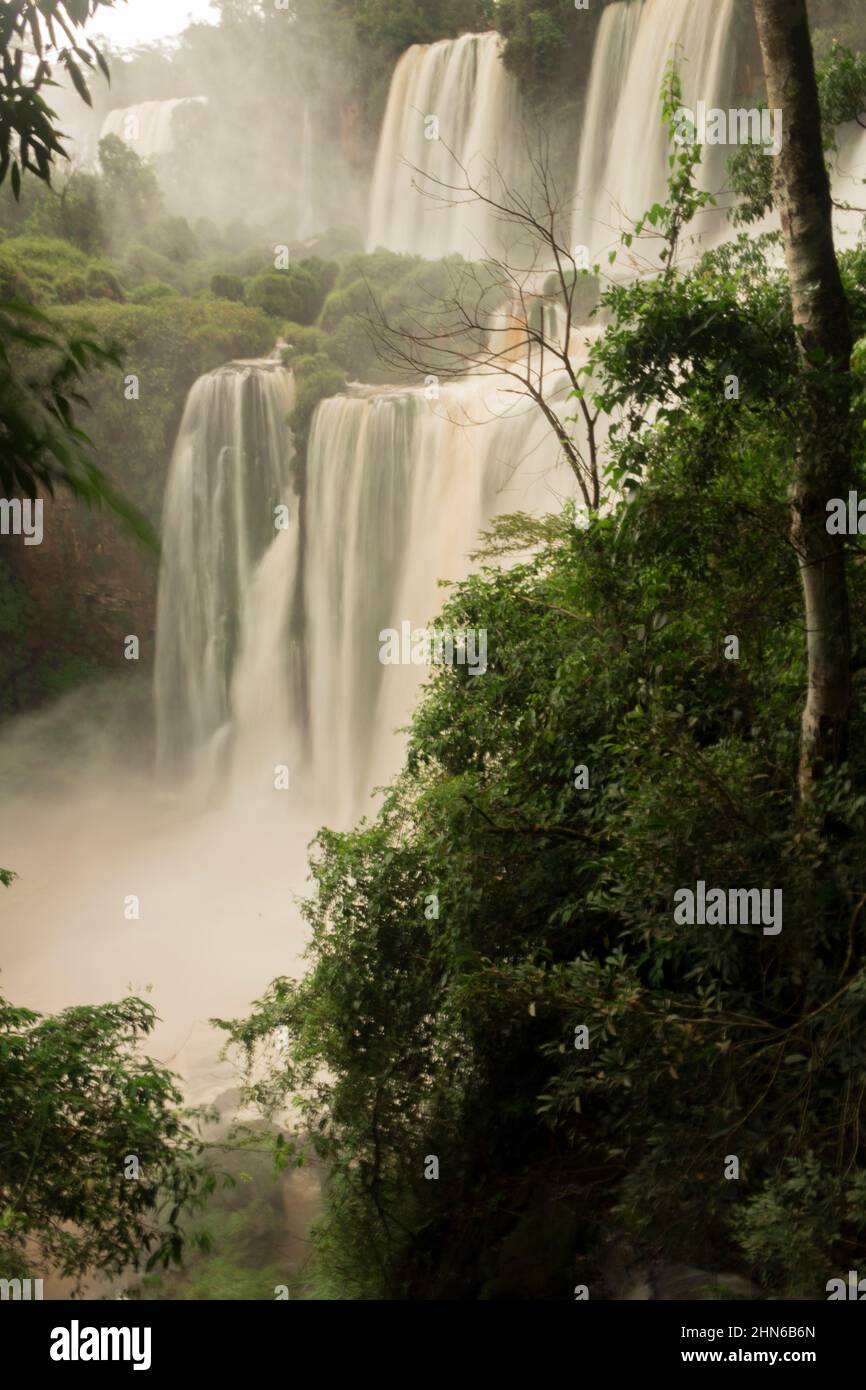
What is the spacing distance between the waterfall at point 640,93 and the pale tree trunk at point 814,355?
11.3 metres

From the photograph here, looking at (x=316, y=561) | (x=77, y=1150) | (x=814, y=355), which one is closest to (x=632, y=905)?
(x=814, y=355)

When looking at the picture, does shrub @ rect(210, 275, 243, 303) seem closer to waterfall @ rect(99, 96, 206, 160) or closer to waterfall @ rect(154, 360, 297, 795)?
waterfall @ rect(154, 360, 297, 795)

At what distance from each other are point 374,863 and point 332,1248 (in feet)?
7.74

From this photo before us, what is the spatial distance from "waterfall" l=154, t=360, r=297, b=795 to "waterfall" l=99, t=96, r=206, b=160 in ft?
40.8

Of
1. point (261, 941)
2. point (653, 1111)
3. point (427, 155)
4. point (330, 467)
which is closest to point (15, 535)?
point (330, 467)

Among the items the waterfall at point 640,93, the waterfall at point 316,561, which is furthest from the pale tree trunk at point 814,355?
the waterfall at point 640,93

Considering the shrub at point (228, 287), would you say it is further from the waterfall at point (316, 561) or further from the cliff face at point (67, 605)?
the cliff face at point (67, 605)

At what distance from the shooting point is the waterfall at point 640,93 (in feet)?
52.2

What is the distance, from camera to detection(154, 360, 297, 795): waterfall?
59.7 feet

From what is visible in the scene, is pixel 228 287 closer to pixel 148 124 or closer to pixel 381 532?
pixel 381 532

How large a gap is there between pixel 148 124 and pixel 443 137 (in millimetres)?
10311

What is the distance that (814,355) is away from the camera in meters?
4.48

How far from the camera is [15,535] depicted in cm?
1889

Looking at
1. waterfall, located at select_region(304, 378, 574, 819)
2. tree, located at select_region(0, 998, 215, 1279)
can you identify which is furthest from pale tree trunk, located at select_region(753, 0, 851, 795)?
waterfall, located at select_region(304, 378, 574, 819)
